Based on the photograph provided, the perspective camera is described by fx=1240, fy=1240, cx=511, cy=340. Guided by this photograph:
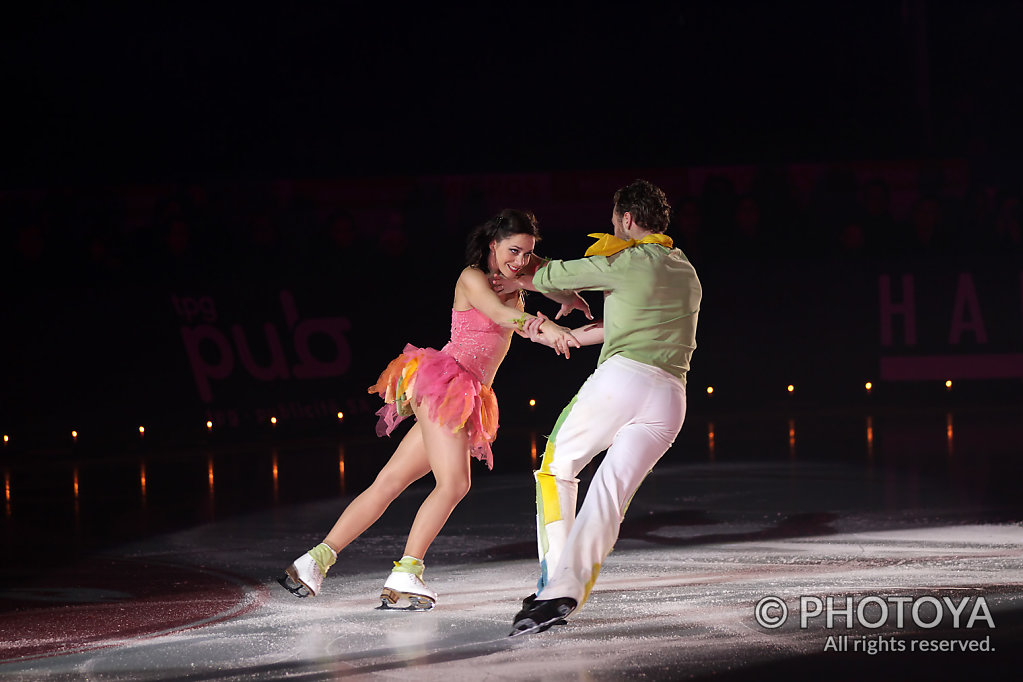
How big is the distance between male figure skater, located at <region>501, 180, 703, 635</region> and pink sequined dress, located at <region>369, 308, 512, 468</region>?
1.78ft

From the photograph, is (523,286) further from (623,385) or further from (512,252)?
(623,385)

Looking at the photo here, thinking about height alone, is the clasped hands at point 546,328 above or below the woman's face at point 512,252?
below

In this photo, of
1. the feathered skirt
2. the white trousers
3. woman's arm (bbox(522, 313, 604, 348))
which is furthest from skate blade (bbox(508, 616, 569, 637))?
woman's arm (bbox(522, 313, 604, 348))

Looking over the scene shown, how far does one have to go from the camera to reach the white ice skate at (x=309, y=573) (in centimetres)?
506

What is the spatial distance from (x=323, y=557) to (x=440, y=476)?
603 mm

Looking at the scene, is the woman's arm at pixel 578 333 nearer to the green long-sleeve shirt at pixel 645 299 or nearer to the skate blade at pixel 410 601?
the green long-sleeve shirt at pixel 645 299

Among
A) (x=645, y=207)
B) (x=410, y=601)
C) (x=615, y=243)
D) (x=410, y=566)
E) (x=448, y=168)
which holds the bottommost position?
(x=410, y=601)

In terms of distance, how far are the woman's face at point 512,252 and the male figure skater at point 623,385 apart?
458 millimetres

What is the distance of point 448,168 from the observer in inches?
538

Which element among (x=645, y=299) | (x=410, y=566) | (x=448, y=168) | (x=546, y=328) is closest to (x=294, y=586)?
(x=410, y=566)

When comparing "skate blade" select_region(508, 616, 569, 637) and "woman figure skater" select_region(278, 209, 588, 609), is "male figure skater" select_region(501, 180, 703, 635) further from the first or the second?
"woman figure skater" select_region(278, 209, 588, 609)

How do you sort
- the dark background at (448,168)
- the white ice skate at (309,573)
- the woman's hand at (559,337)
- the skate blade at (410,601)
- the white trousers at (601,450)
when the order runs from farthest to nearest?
the dark background at (448,168) < the white ice skate at (309,573) < the skate blade at (410,601) < the woman's hand at (559,337) < the white trousers at (601,450)

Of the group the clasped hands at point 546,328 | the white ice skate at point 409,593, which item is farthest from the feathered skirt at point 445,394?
the white ice skate at point 409,593

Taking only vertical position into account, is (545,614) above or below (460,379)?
below
